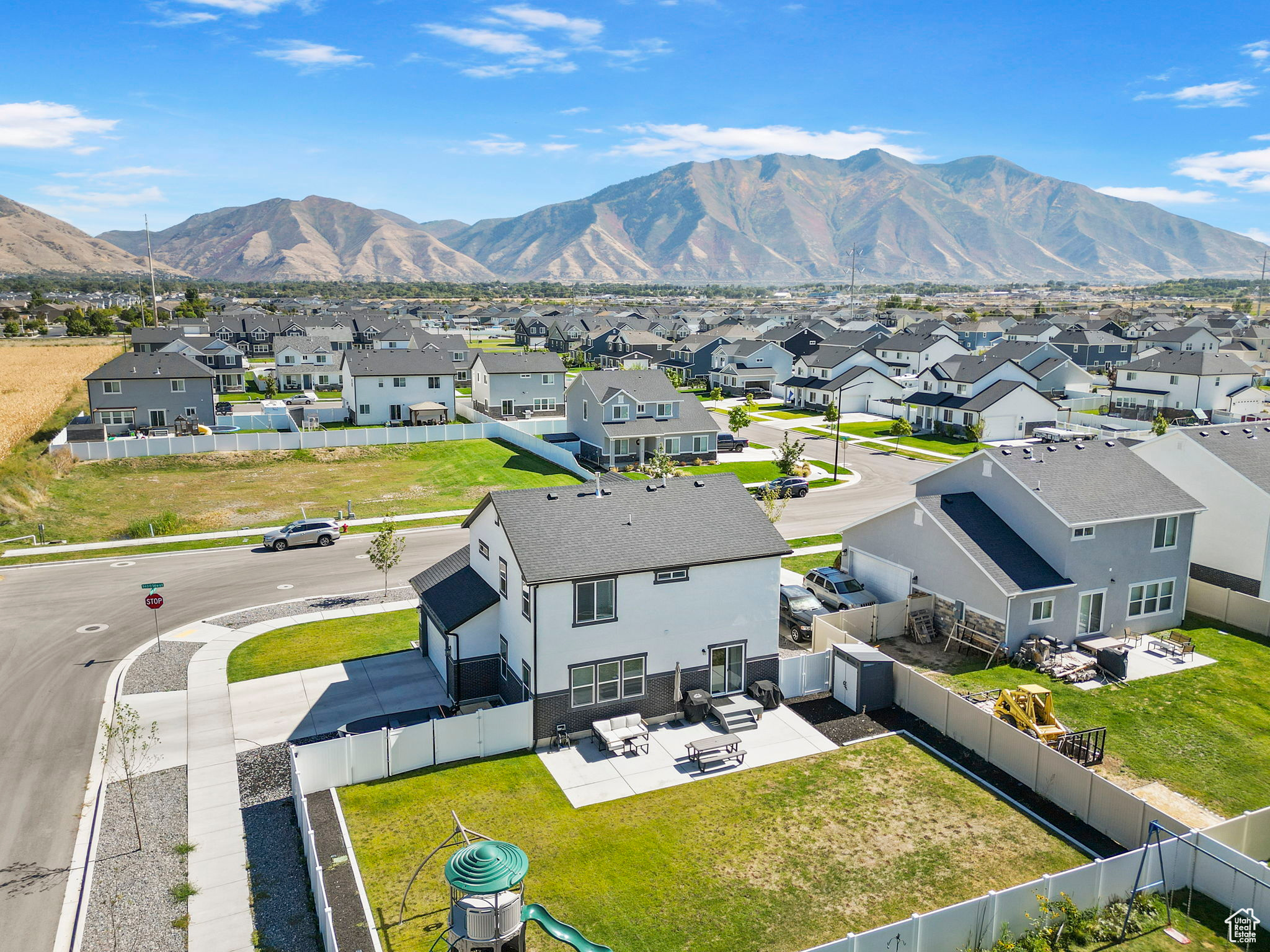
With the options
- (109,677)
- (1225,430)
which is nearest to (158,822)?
(109,677)

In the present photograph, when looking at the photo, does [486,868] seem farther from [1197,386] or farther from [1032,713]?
[1197,386]

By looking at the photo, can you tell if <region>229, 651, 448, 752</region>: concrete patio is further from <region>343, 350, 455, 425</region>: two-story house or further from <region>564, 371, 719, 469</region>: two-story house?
<region>343, 350, 455, 425</region>: two-story house

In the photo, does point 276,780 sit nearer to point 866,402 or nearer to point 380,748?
point 380,748

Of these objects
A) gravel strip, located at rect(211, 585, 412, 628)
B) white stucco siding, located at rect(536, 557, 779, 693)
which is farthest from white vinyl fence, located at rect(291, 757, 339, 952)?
gravel strip, located at rect(211, 585, 412, 628)

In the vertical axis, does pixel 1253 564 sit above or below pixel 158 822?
above

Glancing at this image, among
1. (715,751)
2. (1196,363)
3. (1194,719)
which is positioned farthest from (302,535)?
(1196,363)

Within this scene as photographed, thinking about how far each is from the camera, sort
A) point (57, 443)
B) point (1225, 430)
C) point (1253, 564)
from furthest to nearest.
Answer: point (57, 443) < point (1225, 430) < point (1253, 564)
